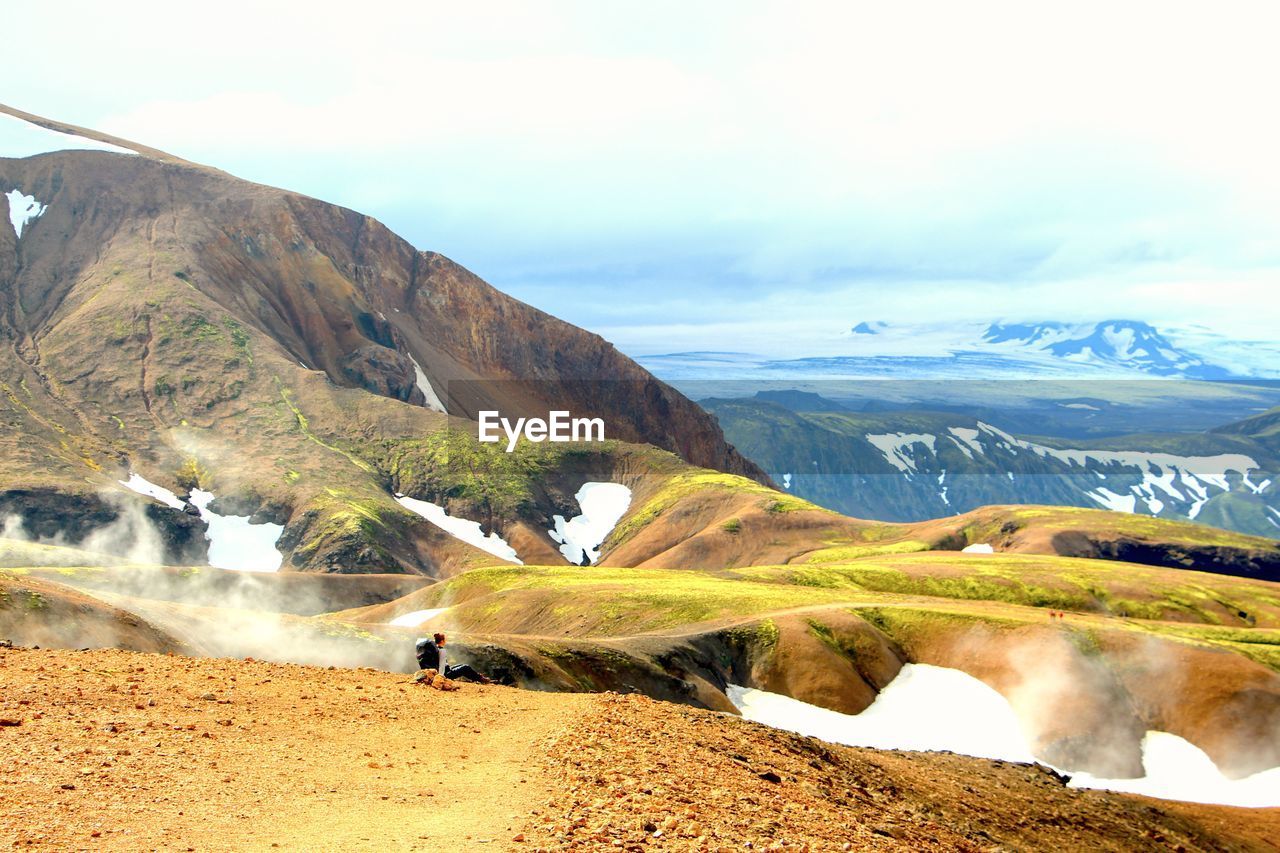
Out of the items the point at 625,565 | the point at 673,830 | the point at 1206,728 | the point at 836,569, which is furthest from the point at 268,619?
the point at 625,565

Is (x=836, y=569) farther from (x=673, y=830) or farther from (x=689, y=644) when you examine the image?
(x=673, y=830)

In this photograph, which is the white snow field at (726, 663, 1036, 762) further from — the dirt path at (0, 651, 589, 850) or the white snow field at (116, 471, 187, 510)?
the white snow field at (116, 471, 187, 510)

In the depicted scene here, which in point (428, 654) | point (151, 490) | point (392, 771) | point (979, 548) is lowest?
point (979, 548)

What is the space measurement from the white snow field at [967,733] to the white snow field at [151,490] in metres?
114

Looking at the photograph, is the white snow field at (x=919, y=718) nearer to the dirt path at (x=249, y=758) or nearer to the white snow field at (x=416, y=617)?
the white snow field at (x=416, y=617)

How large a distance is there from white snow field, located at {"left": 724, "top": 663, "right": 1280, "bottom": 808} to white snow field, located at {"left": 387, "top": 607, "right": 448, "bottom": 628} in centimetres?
3951

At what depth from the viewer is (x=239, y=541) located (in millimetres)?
163750

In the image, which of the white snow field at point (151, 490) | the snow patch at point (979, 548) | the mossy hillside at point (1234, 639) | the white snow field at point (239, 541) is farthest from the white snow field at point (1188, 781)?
the white snow field at point (151, 490)

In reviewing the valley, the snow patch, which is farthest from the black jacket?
the snow patch

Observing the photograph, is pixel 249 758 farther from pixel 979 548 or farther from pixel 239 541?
pixel 979 548

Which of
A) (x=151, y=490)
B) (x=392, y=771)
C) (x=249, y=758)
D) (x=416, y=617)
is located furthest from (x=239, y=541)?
(x=392, y=771)

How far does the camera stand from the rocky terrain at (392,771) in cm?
1864

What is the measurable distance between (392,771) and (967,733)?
69360mm

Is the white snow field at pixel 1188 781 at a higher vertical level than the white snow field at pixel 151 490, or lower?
lower
